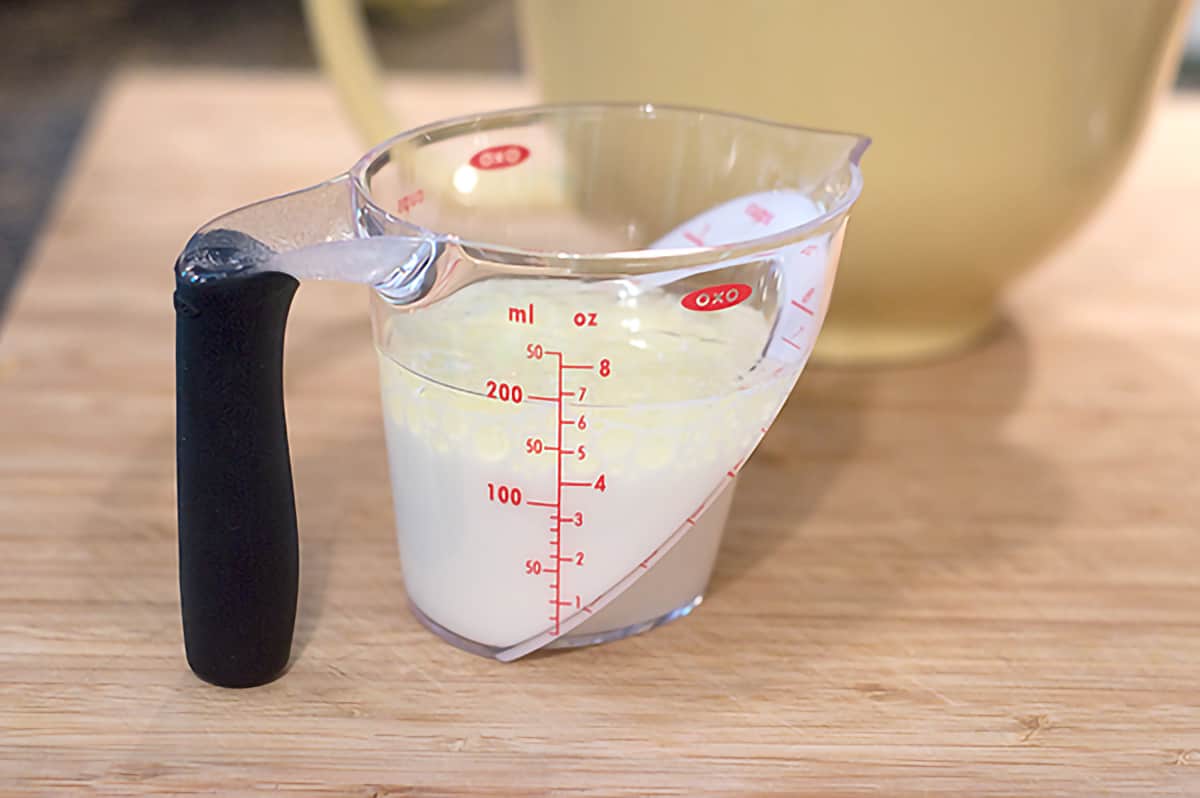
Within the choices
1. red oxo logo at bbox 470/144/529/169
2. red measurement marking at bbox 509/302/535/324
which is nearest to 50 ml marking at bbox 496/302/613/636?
red measurement marking at bbox 509/302/535/324

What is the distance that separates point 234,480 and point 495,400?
0.32 feet

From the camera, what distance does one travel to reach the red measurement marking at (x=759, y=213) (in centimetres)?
59

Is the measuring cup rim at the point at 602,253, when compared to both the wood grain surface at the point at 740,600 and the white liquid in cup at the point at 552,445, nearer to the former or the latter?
the white liquid in cup at the point at 552,445

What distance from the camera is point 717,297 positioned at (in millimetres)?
491

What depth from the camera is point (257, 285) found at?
1.52 ft

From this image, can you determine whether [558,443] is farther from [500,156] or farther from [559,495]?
[500,156]

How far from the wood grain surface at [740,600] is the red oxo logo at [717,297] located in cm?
15

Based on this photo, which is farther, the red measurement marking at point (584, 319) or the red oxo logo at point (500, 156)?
the red oxo logo at point (500, 156)

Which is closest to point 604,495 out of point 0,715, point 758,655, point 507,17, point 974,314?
point 758,655

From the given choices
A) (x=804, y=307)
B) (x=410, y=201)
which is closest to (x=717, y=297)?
(x=804, y=307)

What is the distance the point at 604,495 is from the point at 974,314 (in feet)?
1.34

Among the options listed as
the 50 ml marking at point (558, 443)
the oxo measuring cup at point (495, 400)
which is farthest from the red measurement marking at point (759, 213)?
the 50 ml marking at point (558, 443)

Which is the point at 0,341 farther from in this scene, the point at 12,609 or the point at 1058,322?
the point at 1058,322

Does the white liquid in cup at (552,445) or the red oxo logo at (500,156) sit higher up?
the red oxo logo at (500,156)
